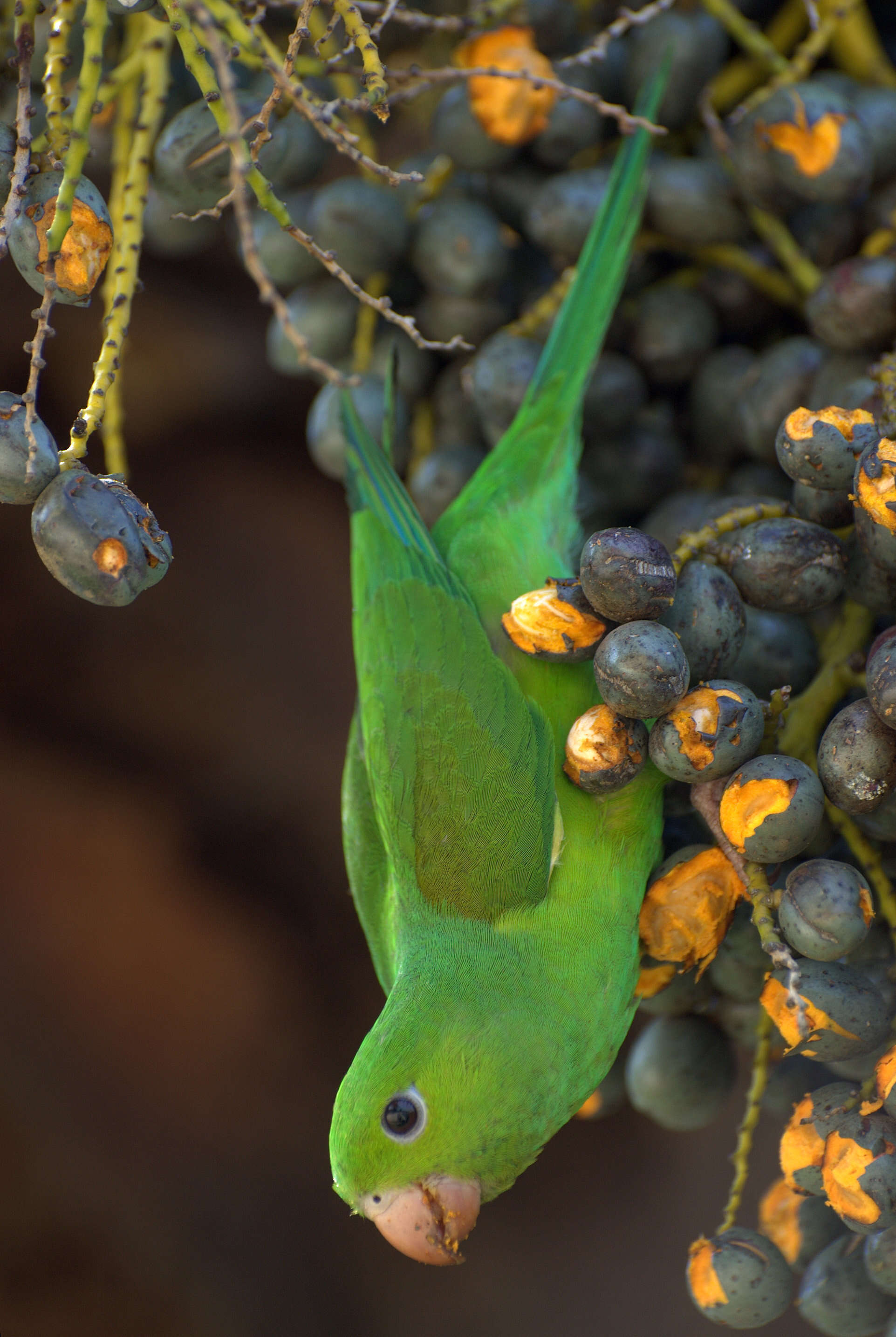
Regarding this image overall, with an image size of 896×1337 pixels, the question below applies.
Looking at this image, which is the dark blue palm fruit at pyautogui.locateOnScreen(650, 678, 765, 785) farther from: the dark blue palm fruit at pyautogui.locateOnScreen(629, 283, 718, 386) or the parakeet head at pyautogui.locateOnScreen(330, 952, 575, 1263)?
the dark blue palm fruit at pyautogui.locateOnScreen(629, 283, 718, 386)

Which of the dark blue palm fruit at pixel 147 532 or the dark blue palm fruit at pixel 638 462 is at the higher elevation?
the dark blue palm fruit at pixel 147 532

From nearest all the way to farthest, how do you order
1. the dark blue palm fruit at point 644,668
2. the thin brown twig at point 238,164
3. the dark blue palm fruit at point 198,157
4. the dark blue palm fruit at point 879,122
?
the thin brown twig at point 238,164, the dark blue palm fruit at point 644,668, the dark blue palm fruit at point 198,157, the dark blue palm fruit at point 879,122

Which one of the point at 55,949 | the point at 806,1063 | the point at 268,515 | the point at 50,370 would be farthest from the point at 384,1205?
the point at 50,370

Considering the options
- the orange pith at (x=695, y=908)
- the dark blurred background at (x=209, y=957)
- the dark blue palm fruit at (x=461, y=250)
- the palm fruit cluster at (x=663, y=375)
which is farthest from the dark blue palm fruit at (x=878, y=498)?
the dark blurred background at (x=209, y=957)

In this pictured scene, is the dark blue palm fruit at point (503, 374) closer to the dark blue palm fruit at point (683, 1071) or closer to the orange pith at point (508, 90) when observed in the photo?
the orange pith at point (508, 90)

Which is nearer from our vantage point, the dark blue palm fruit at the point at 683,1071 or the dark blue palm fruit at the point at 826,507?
the dark blue palm fruit at the point at 826,507

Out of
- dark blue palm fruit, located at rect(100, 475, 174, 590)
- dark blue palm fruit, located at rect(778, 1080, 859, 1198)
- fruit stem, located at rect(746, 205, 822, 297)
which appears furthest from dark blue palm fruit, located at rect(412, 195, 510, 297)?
dark blue palm fruit, located at rect(778, 1080, 859, 1198)

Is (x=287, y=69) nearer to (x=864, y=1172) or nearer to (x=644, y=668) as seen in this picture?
(x=644, y=668)
